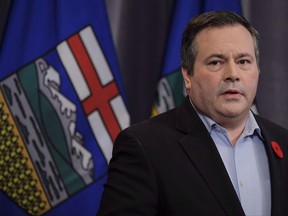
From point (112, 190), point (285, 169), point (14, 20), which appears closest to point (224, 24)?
point (285, 169)

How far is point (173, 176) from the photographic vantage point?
49.5 inches

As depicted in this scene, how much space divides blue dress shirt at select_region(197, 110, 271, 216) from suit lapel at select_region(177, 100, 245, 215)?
0.04m

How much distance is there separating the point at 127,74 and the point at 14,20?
0.52m

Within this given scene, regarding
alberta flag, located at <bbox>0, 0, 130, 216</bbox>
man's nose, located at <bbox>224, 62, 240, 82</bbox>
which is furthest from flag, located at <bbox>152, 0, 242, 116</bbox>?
man's nose, located at <bbox>224, 62, 240, 82</bbox>

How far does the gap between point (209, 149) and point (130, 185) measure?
0.74 ft

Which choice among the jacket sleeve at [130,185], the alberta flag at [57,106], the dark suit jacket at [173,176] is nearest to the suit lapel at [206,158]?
the dark suit jacket at [173,176]

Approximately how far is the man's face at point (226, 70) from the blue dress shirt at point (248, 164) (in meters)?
0.05

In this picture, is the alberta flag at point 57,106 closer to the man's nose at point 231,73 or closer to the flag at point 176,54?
the flag at point 176,54

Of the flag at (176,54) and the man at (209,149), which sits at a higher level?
the flag at (176,54)

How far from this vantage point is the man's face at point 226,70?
132 cm

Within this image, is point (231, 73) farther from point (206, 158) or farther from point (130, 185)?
point (130, 185)

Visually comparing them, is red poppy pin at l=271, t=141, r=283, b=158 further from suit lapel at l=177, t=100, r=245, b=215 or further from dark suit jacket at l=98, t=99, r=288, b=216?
suit lapel at l=177, t=100, r=245, b=215

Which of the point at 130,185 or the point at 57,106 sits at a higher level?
the point at 57,106

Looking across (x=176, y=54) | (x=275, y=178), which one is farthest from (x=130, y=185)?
(x=176, y=54)
